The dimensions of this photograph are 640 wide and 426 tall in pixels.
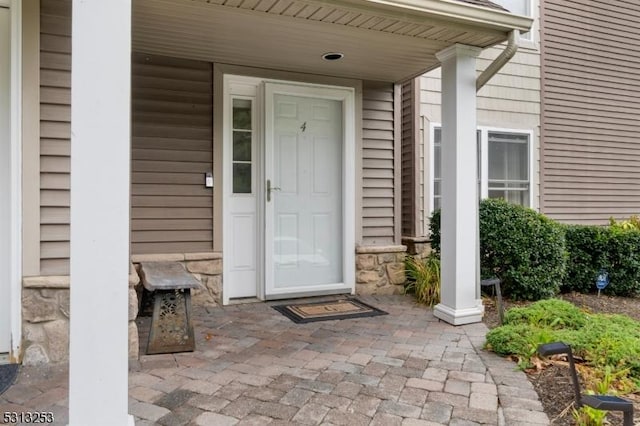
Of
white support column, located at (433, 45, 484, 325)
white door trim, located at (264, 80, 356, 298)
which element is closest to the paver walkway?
white support column, located at (433, 45, 484, 325)

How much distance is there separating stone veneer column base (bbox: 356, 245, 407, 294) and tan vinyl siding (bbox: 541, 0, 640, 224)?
253cm

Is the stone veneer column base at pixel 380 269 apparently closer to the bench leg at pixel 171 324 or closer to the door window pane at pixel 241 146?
the door window pane at pixel 241 146

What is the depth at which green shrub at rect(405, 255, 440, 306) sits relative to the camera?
428 centimetres

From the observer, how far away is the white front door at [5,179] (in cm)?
264

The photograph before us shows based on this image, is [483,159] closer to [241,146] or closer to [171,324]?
[241,146]

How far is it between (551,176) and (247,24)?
15.3 ft

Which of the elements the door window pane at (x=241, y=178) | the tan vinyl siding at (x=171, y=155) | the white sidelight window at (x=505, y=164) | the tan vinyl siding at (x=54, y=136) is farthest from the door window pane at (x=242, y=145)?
the white sidelight window at (x=505, y=164)

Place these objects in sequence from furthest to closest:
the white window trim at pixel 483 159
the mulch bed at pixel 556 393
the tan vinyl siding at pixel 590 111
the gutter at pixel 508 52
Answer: the tan vinyl siding at pixel 590 111, the white window trim at pixel 483 159, the gutter at pixel 508 52, the mulch bed at pixel 556 393

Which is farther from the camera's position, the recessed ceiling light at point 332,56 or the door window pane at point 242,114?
the door window pane at point 242,114

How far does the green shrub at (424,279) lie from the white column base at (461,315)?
596 millimetres

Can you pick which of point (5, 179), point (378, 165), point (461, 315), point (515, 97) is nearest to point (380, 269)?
point (378, 165)

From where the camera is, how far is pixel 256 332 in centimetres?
332

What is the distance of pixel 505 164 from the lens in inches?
229

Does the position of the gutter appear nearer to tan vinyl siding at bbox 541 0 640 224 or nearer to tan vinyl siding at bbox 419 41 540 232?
tan vinyl siding at bbox 419 41 540 232
